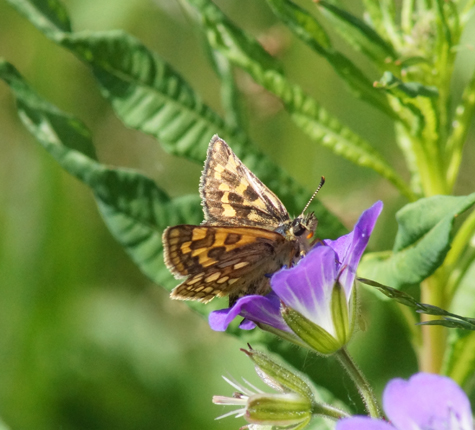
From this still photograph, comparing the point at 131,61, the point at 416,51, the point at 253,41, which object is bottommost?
the point at 416,51

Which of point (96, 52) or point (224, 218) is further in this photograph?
point (96, 52)

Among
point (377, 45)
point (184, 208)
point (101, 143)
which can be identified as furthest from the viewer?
point (101, 143)

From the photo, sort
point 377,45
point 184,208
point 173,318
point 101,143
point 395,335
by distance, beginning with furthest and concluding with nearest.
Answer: point 101,143 < point 173,318 < point 395,335 < point 184,208 < point 377,45

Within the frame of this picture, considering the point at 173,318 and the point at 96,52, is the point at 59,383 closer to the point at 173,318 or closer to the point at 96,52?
the point at 173,318

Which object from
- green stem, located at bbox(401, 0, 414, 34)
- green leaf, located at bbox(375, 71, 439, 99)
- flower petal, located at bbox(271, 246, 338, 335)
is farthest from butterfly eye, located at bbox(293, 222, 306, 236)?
green stem, located at bbox(401, 0, 414, 34)

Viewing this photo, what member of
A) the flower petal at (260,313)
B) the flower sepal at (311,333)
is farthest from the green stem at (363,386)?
the flower petal at (260,313)

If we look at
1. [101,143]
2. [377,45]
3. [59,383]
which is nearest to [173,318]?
[59,383]
